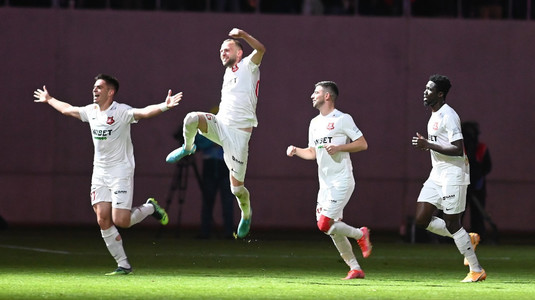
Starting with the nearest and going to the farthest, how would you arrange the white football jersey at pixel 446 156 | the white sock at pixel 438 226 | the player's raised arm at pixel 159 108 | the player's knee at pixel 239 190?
1. the player's raised arm at pixel 159 108
2. the white football jersey at pixel 446 156
3. the white sock at pixel 438 226
4. the player's knee at pixel 239 190

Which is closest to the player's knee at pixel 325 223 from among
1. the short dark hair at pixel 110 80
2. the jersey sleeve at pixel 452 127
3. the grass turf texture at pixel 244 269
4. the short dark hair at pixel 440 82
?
the grass turf texture at pixel 244 269

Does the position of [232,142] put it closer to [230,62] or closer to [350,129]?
[230,62]

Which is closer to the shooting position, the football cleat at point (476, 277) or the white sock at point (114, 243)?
the football cleat at point (476, 277)

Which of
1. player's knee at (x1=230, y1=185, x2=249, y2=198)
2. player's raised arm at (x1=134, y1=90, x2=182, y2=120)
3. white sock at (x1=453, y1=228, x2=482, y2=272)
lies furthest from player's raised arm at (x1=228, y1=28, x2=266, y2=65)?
white sock at (x1=453, y1=228, x2=482, y2=272)

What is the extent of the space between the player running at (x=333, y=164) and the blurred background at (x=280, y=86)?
32.4ft

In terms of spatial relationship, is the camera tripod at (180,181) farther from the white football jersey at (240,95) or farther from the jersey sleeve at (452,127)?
the jersey sleeve at (452,127)

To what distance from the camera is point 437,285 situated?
1145 cm

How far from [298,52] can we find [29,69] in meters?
5.21

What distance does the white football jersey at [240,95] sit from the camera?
40.3ft

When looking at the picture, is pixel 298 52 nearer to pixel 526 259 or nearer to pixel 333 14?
pixel 333 14

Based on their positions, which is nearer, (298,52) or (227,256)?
(227,256)

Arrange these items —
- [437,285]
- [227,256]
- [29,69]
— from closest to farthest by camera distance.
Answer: [437,285] < [227,256] < [29,69]

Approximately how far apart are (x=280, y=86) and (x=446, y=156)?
35.2ft

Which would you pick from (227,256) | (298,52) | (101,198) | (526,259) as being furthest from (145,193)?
(101,198)
